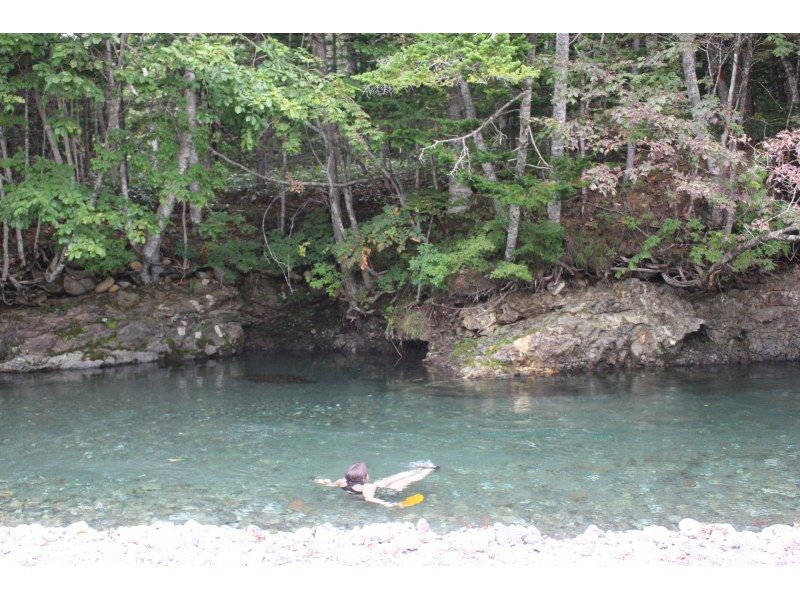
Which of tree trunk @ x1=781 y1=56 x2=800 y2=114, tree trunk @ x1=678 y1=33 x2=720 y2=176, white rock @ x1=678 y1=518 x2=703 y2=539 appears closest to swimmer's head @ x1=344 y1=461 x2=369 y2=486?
white rock @ x1=678 y1=518 x2=703 y2=539

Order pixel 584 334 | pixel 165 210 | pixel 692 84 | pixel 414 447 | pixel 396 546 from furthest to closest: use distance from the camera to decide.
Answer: pixel 165 210, pixel 584 334, pixel 692 84, pixel 414 447, pixel 396 546

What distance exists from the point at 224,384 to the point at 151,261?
4.06m

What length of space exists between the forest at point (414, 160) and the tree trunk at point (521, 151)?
38mm

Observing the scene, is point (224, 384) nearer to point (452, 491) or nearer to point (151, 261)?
point (151, 261)

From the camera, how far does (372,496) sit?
257 inches

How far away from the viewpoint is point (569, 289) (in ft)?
42.1

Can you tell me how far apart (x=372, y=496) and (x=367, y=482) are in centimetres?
24

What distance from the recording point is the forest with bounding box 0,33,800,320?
1043 cm

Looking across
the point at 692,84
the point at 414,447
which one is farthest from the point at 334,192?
the point at 414,447

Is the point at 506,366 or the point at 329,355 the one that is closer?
the point at 506,366

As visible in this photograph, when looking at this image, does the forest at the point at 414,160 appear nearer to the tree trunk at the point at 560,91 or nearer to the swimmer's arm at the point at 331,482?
the tree trunk at the point at 560,91

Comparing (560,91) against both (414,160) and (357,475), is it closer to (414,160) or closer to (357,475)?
(414,160)

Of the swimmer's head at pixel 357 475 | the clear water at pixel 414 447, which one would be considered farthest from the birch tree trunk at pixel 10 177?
the swimmer's head at pixel 357 475

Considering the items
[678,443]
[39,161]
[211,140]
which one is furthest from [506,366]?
[39,161]
